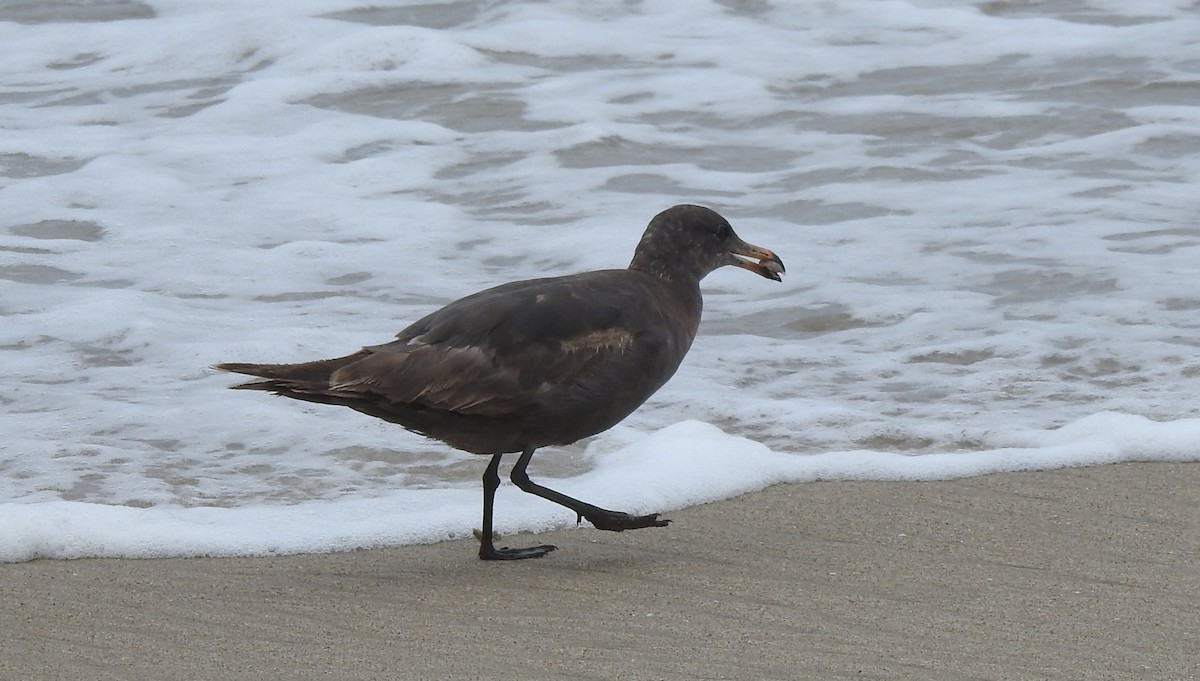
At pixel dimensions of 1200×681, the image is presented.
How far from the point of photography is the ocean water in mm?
5012

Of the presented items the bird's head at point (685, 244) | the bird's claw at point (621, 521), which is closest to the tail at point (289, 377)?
the bird's claw at point (621, 521)

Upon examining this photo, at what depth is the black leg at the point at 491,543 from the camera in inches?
168

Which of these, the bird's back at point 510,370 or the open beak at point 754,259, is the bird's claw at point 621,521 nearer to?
the bird's back at point 510,370

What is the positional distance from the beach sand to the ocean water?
0.84 feet

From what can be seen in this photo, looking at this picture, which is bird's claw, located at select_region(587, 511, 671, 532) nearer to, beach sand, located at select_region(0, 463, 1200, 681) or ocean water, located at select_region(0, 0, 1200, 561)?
beach sand, located at select_region(0, 463, 1200, 681)

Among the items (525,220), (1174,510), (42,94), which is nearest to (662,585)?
(1174,510)

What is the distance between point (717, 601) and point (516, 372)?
2.57ft

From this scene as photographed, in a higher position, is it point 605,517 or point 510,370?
point 510,370

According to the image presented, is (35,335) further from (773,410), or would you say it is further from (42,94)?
(42,94)

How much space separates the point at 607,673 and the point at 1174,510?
197 centimetres

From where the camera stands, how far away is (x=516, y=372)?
415cm

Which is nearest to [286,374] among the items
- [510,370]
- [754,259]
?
[510,370]

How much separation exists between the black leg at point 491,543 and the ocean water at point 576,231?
0.26 metres

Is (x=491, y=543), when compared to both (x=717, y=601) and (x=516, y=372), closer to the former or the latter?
(x=516, y=372)
